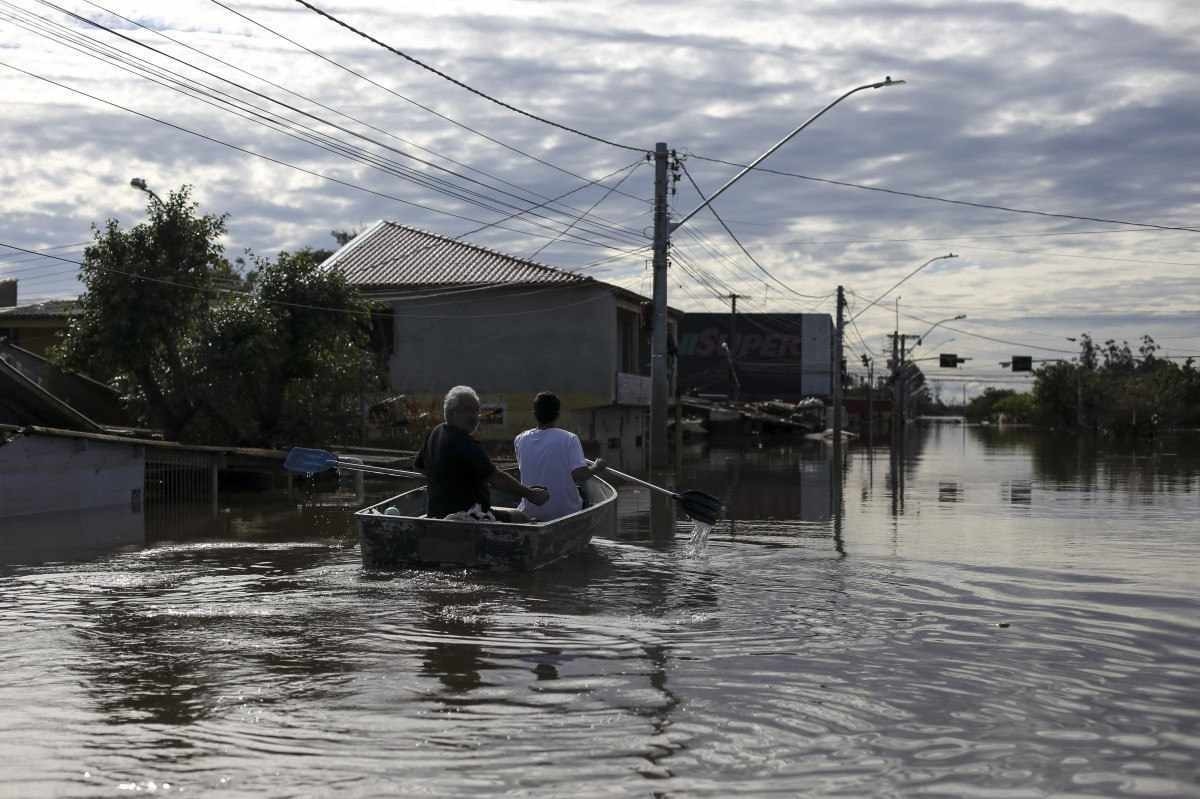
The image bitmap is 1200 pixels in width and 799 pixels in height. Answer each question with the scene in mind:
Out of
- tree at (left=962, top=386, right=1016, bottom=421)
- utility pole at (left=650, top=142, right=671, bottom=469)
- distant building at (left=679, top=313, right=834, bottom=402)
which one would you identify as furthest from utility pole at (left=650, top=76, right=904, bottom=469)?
tree at (left=962, top=386, right=1016, bottom=421)

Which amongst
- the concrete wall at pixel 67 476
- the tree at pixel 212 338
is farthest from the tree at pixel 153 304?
the concrete wall at pixel 67 476

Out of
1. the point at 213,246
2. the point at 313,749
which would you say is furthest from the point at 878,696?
the point at 213,246

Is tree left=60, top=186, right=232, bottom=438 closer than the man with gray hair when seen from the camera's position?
No

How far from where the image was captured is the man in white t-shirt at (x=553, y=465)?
1357cm

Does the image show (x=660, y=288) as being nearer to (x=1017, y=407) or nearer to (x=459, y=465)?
(x=459, y=465)

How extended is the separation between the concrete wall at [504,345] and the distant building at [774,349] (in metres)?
55.3

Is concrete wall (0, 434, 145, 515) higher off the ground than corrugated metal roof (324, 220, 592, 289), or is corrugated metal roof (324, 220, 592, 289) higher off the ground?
corrugated metal roof (324, 220, 592, 289)

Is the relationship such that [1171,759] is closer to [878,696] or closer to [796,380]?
[878,696]

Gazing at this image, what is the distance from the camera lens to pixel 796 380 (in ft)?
317

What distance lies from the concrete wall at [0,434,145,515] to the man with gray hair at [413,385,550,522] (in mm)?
7983

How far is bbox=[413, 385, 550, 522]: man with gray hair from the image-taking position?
39.6ft

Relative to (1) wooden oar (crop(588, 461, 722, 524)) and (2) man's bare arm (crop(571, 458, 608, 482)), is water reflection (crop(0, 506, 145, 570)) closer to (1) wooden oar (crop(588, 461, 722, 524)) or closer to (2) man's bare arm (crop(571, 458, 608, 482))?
(2) man's bare arm (crop(571, 458, 608, 482))

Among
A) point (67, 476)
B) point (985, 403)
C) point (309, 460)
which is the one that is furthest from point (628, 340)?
point (985, 403)

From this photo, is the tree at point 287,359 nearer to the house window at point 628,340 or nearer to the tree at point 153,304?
the tree at point 153,304
